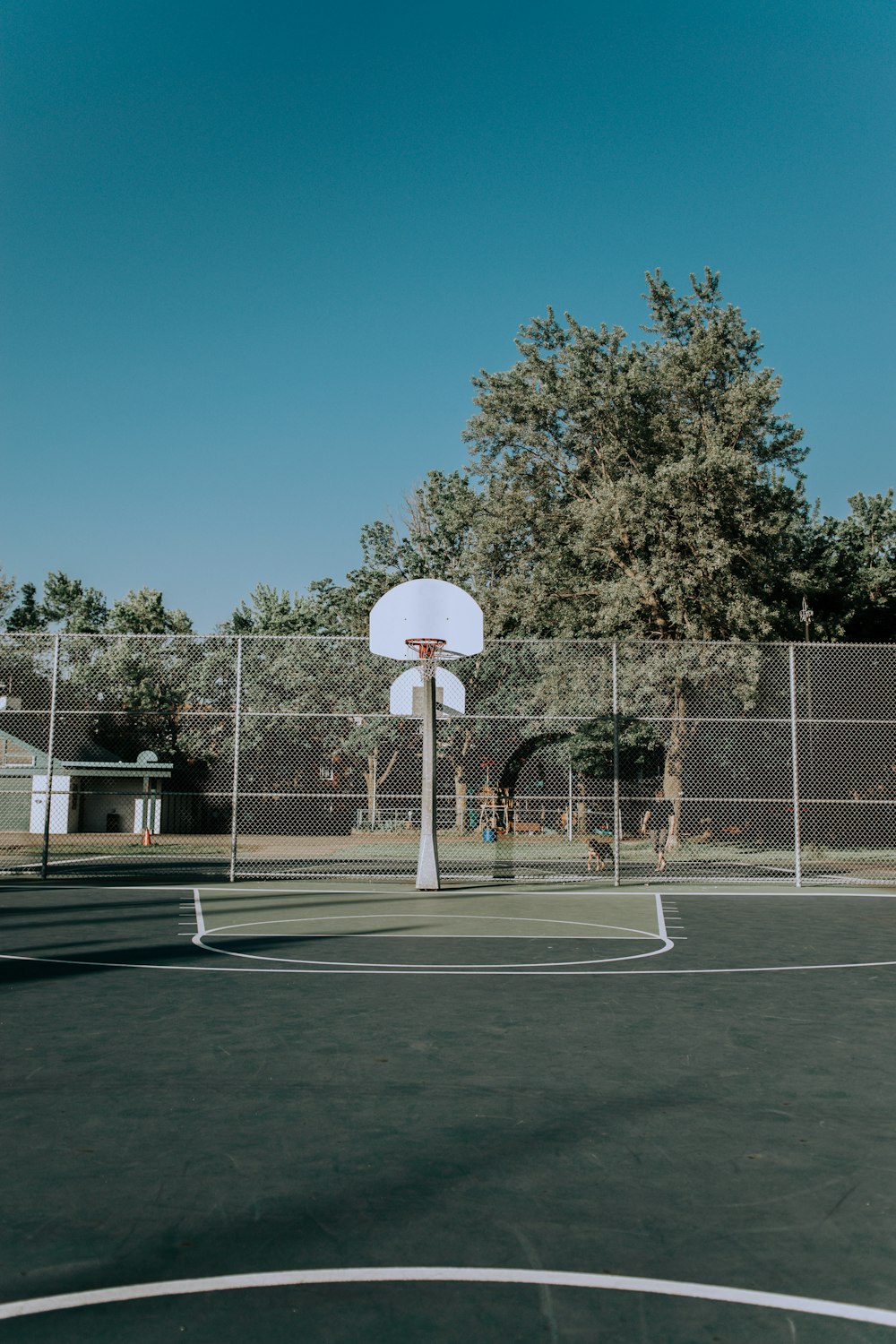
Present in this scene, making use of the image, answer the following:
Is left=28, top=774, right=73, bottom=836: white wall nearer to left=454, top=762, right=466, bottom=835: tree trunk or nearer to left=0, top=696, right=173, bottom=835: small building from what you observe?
left=0, top=696, right=173, bottom=835: small building

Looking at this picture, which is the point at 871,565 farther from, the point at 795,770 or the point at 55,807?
the point at 55,807

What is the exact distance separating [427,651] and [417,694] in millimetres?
877

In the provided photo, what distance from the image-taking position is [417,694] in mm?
14602

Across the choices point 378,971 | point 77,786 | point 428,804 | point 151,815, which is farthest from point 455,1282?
point 77,786

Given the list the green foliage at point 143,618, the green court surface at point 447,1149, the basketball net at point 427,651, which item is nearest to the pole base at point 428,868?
the basketball net at point 427,651

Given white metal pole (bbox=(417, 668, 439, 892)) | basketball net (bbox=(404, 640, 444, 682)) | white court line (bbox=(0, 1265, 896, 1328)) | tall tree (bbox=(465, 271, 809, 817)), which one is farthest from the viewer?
tall tree (bbox=(465, 271, 809, 817))

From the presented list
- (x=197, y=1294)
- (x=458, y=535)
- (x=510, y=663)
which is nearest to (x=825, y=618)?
(x=510, y=663)

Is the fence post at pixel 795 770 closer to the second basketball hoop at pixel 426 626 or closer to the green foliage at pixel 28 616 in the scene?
the second basketball hoop at pixel 426 626

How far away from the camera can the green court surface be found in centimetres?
258

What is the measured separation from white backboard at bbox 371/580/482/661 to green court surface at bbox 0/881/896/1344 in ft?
21.9

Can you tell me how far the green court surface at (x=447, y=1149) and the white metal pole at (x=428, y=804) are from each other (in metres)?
5.27

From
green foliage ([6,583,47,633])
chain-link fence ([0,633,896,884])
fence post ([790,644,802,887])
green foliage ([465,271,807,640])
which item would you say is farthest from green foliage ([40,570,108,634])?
fence post ([790,644,802,887])

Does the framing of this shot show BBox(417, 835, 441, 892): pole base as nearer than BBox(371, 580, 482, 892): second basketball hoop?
Yes

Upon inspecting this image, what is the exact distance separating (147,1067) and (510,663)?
20.9 m
